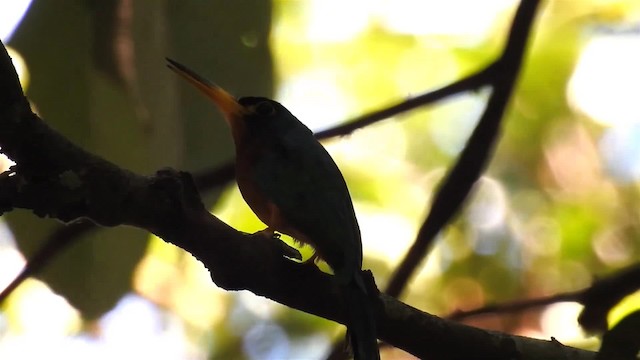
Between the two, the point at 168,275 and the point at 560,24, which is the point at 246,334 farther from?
the point at 560,24

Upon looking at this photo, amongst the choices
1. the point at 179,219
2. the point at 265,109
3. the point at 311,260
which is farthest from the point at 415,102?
the point at 179,219

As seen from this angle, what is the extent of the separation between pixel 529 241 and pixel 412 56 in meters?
0.51

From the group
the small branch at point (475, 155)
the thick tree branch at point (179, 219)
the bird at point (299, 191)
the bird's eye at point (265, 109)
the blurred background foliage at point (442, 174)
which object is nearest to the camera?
the thick tree branch at point (179, 219)

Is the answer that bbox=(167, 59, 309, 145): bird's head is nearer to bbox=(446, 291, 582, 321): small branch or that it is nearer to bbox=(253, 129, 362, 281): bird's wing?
bbox=(253, 129, 362, 281): bird's wing

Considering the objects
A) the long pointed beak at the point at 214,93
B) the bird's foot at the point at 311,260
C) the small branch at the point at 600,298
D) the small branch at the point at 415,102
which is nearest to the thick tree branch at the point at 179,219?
the bird's foot at the point at 311,260

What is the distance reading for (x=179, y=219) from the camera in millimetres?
775

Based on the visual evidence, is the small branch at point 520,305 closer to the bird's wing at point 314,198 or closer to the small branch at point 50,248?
the bird's wing at point 314,198

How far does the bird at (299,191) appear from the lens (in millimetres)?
886

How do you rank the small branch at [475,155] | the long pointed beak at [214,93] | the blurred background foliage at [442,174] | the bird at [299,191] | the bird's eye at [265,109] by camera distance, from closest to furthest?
the bird at [299,191] < the long pointed beak at [214,93] < the bird's eye at [265,109] < the small branch at [475,155] < the blurred background foliage at [442,174]

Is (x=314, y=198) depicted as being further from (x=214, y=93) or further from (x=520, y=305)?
(x=520, y=305)

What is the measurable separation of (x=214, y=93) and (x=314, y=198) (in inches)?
10.6

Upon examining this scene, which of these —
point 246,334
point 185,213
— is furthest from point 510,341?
point 246,334

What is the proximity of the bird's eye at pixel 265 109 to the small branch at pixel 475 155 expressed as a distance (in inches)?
13.0

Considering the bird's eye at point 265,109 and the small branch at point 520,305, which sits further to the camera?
the bird's eye at point 265,109
